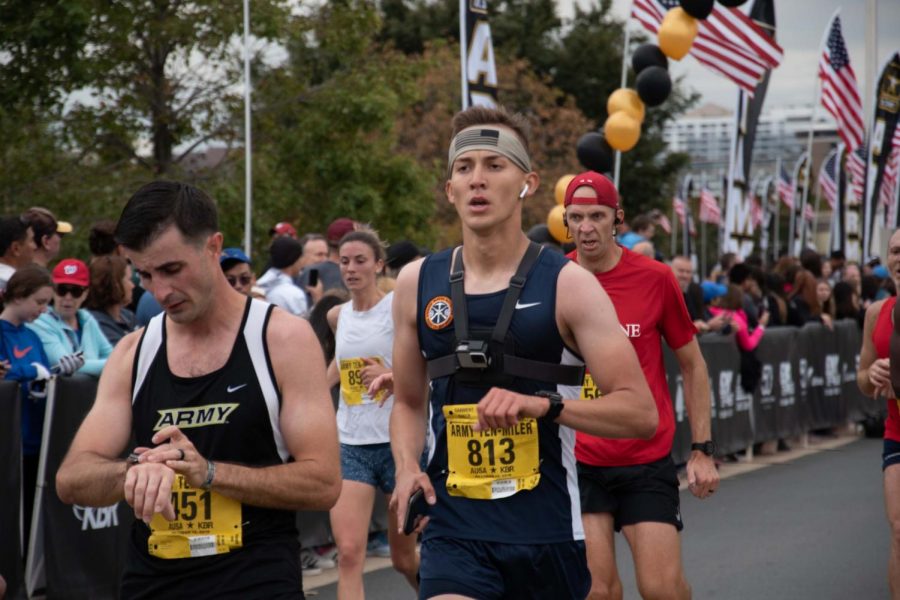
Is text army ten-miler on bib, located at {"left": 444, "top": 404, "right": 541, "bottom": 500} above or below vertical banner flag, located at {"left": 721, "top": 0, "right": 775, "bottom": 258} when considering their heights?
below

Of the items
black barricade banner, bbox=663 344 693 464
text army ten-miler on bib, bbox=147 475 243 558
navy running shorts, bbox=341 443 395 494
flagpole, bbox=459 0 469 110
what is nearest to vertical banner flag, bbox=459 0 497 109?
flagpole, bbox=459 0 469 110

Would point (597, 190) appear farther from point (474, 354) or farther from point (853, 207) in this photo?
point (853, 207)

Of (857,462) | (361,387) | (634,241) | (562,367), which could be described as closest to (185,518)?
(562,367)

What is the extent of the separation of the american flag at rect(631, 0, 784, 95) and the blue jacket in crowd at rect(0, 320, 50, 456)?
8.81m

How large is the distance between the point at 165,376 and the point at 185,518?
372 mm

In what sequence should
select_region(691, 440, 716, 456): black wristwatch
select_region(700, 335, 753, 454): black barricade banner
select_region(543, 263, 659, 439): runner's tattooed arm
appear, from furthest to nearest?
select_region(700, 335, 753, 454): black barricade banner
select_region(691, 440, 716, 456): black wristwatch
select_region(543, 263, 659, 439): runner's tattooed arm

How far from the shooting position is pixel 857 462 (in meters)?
16.4

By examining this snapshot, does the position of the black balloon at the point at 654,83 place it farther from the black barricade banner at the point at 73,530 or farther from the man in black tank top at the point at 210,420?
the man in black tank top at the point at 210,420

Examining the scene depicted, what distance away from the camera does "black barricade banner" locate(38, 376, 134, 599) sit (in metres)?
8.00

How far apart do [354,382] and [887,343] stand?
2903mm

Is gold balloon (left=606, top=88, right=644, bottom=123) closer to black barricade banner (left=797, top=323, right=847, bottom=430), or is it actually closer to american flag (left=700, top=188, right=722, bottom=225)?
black barricade banner (left=797, top=323, right=847, bottom=430)

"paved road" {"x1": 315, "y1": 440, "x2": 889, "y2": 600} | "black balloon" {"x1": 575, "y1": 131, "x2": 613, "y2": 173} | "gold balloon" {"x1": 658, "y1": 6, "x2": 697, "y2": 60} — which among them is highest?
"gold balloon" {"x1": 658, "y1": 6, "x2": 697, "y2": 60}

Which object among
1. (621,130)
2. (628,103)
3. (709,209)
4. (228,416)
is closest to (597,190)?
(228,416)

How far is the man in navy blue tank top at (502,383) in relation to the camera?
4.36m
